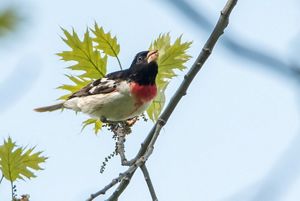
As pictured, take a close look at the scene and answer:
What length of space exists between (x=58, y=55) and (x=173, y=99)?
1.53 metres

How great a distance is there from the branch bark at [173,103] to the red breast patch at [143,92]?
52.8 inches

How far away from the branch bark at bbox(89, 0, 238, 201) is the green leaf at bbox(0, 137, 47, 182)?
2.73 ft

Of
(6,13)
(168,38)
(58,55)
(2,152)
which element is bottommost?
(2,152)

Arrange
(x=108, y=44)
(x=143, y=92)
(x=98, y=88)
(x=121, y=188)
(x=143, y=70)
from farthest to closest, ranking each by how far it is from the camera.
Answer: (x=143, y=70) → (x=98, y=88) → (x=143, y=92) → (x=108, y=44) → (x=121, y=188)

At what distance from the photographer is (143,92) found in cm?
567

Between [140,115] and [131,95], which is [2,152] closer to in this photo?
[140,115]

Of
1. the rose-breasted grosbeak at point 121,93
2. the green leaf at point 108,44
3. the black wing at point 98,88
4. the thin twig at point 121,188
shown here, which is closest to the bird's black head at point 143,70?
the rose-breasted grosbeak at point 121,93

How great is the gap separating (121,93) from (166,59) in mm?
897

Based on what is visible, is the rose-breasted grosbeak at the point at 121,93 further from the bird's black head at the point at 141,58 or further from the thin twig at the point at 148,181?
the thin twig at the point at 148,181

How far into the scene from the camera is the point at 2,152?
436cm

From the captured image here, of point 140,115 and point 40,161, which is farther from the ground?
point 140,115

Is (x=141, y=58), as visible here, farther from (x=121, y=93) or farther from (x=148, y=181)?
(x=148, y=181)

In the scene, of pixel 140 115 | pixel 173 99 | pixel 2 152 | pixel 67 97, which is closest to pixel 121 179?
pixel 173 99

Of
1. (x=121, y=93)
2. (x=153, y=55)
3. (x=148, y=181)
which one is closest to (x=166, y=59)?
(x=153, y=55)
